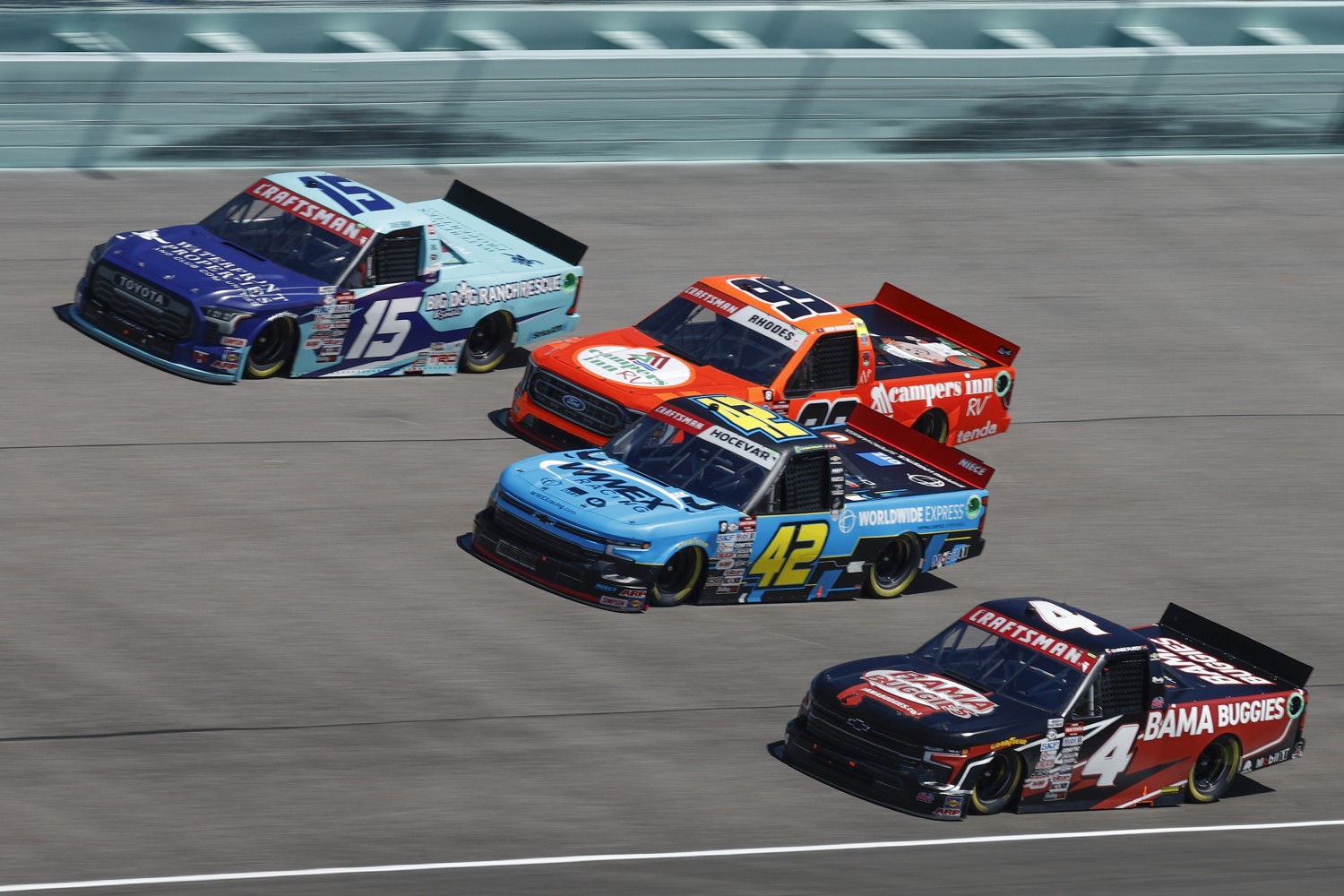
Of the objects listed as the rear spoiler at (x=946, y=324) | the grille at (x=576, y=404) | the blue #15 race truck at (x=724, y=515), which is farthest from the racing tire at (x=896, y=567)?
the rear spoiler at (x=946, y=324)

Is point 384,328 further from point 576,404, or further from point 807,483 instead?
point 807,483

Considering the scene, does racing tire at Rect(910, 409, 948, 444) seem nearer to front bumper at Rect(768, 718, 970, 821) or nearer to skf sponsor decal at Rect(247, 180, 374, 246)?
skf sponsor decal at Rect(247, 180, 374, 246)

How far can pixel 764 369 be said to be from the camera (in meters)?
17.0

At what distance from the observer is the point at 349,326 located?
687 inches

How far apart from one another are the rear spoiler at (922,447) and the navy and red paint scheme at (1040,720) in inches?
110

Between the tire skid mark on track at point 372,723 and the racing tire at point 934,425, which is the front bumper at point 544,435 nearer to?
the racing tire at point 934,425

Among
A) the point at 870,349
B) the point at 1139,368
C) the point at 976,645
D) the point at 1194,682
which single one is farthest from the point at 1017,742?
the point at 1139,368

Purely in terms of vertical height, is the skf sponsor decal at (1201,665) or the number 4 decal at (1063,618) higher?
the number 4 decal at (1063,618)

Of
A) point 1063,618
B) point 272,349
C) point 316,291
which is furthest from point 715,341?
point 1063,618

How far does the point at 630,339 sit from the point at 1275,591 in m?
5.54

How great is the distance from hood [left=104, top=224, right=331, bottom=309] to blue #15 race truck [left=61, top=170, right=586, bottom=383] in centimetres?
1

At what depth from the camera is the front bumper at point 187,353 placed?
16.9m

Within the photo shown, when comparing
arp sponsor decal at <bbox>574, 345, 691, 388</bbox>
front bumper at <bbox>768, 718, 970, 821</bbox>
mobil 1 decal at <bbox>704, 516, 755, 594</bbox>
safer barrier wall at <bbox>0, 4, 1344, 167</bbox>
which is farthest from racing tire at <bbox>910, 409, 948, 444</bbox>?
safer barrier wall at <bbox>0, 4, 1344, 167</bbox>

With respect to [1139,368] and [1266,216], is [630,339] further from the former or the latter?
[1266,216]
